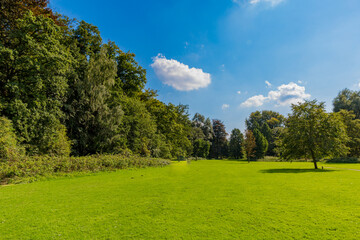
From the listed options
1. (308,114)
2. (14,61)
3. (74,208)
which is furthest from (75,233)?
(308,114)

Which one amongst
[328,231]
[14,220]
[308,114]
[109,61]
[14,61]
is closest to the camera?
[328,231]

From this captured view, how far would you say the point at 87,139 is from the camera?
21.6 m

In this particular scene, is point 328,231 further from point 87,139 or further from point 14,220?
point 87,139

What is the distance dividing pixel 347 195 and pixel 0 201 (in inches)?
526

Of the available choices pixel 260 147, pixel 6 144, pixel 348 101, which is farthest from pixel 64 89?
pixel 348 101

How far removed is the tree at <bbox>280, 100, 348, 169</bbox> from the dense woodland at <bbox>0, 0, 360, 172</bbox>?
3.1 inches

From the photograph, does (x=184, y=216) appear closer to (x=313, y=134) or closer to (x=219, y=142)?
(x=313, y=134)

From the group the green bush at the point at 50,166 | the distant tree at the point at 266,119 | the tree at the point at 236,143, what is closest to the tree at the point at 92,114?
the green bush at the point at 50,166

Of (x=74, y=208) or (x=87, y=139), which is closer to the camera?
Result: (x=74, y=208)

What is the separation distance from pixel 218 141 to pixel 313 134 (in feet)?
202

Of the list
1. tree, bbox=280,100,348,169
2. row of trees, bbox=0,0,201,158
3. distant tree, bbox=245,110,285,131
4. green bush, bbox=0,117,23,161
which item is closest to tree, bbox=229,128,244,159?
distant tree, bbox=245,110,285,131

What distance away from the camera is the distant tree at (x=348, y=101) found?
48719 mm

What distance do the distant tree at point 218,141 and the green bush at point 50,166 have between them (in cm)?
6360

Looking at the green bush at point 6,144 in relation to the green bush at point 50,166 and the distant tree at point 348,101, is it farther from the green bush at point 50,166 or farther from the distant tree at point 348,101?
the distant tree at point 348,101
